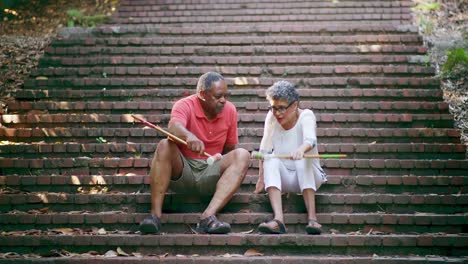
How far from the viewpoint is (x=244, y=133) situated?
18.9 ft

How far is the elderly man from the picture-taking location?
14.4 ft

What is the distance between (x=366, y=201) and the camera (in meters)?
4.77

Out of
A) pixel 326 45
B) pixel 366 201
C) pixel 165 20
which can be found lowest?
pixel 366 201

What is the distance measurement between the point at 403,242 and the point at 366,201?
579mm

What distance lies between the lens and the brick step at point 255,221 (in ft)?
14.8

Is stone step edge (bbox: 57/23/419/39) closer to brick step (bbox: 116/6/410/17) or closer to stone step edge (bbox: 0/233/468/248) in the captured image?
brick step (bbox: 116/6/410/17)

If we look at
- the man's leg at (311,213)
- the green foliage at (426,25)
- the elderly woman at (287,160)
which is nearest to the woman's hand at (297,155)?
the elderly woman at (287,160)

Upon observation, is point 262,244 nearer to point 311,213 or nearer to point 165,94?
point 311,213

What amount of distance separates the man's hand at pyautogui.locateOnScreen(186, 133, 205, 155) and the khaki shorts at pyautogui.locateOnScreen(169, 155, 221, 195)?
25 cm

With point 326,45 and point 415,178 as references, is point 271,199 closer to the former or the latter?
point 415,178

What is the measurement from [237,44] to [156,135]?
2042mm

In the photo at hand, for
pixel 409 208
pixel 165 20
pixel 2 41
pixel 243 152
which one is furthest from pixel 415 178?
pixel 2 41

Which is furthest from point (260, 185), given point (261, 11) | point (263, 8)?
point (263, 8)

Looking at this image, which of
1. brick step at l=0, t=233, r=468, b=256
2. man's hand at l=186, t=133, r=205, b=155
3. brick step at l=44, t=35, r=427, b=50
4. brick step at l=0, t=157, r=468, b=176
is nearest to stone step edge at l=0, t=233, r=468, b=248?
brick step at l=0, t=233, r=468, b=256
